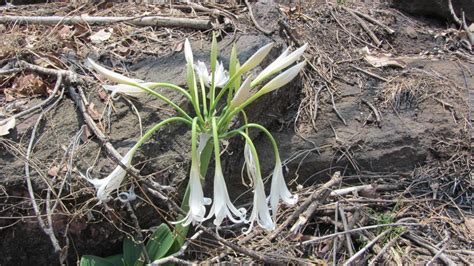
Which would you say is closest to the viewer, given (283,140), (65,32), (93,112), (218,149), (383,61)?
(218,149)

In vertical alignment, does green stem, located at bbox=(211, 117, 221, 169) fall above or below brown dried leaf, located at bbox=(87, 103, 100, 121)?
above

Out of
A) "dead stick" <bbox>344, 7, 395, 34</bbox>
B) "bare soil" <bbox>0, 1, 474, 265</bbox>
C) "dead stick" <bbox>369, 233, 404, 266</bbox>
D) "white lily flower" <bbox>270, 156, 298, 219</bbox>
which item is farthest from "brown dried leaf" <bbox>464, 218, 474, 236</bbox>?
"dead stick" <bbox>344, 7, 395, 34</bbox>

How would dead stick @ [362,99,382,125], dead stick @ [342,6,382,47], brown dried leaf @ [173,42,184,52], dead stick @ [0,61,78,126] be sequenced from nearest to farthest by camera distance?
dead stick @ [0,61,78,126]
brown dried leaf @ [173,42,184,52]
dead stick @ [362,99,382,125]
dead stick @ [342,6,382,47]

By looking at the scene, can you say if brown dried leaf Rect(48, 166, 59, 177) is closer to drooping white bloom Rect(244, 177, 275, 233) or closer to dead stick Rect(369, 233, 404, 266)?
drooping white bloom Rect(244, 177, 275, 233)

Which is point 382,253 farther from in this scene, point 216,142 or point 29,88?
point 29,88

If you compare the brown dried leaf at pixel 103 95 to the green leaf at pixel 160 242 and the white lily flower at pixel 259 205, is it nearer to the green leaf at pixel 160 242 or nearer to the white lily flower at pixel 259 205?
the green leaf at pixel 160 242

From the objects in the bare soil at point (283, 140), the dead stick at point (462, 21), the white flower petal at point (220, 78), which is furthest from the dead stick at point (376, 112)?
the dead stick at point (462, 21)

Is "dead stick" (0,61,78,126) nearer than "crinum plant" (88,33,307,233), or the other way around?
"crinum plant" (88,33,307,233)

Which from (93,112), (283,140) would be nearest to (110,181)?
(93,112)

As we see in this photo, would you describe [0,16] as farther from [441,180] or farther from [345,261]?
[441,180]
